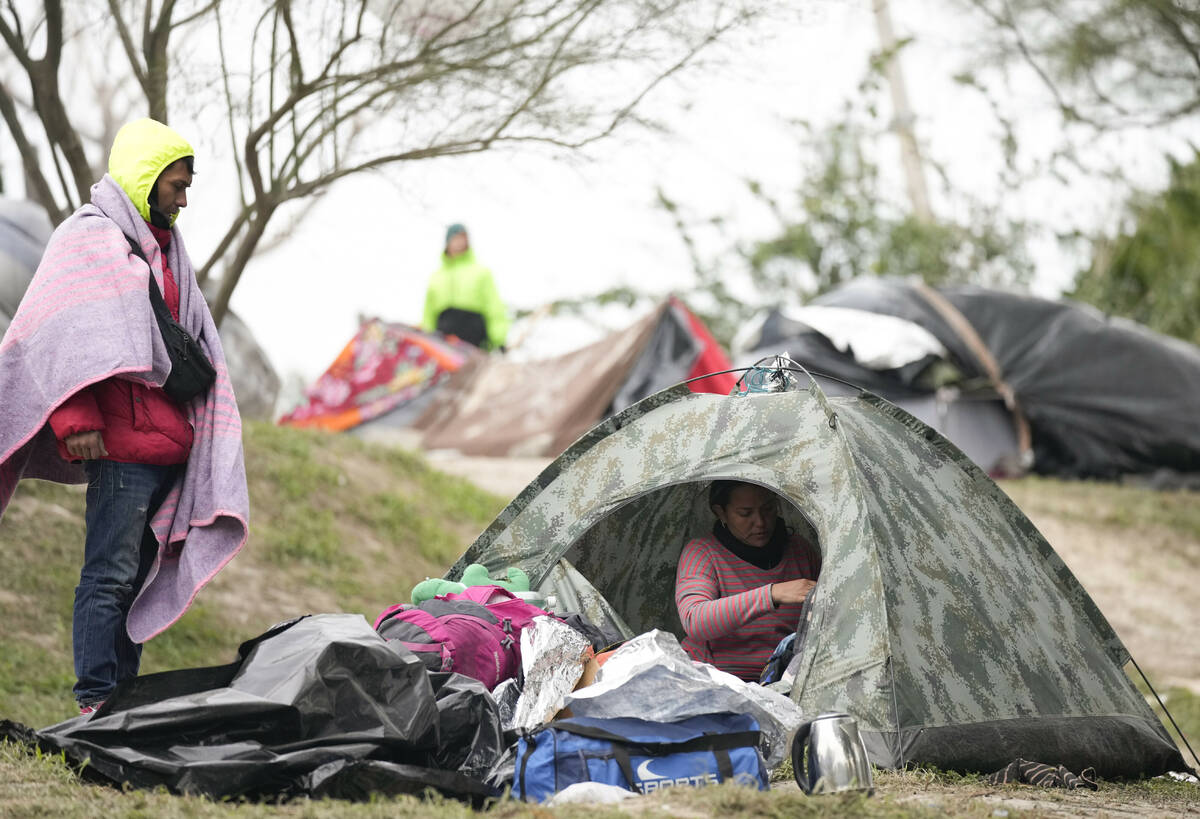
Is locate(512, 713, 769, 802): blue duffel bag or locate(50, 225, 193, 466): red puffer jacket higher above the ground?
locate(50, 225, 193, 466): red puffer jacket

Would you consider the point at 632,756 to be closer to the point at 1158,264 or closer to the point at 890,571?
the point at 890,571

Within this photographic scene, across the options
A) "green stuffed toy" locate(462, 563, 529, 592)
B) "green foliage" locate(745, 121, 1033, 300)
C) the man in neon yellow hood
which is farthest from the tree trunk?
the man in neon yellow hood

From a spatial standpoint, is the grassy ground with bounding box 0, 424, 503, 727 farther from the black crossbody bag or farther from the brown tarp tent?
the black crossbody bag

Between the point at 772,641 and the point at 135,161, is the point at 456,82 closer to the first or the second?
the point at 135,161

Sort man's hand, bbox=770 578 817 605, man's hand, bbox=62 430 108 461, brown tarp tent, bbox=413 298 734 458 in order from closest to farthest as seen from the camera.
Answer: man's hand, bbox=62 430 108 461 → man's hand, bbox=770 578 817 605 → brown tarp tent, bbox=413 298 734 458

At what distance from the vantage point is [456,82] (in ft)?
20.0

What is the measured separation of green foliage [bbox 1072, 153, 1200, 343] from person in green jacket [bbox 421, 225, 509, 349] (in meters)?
7.23

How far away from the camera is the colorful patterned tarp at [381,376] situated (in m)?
11.7

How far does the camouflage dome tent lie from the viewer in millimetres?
3941

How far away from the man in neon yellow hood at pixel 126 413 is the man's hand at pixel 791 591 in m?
1.70

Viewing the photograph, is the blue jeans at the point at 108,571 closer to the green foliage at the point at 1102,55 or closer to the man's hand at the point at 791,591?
the man's hand at the point at 791,591

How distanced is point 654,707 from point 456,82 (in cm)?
352

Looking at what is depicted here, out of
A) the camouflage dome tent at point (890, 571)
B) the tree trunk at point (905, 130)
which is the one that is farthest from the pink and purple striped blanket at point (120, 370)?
the tree trunk at point (905, 130)

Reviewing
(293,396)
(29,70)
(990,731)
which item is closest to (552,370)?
(293,396)
